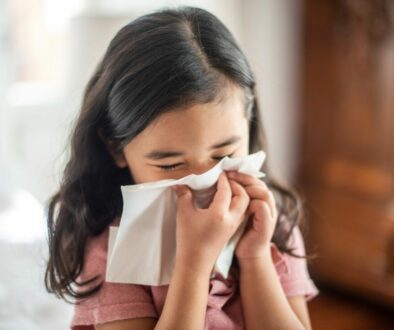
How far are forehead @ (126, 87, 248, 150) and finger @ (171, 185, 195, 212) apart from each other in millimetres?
67

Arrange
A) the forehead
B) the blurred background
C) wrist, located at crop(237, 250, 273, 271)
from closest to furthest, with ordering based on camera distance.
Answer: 1. the forehead
2. wrist, located at crop(237, 250, 273, 271)
3. the blurred background

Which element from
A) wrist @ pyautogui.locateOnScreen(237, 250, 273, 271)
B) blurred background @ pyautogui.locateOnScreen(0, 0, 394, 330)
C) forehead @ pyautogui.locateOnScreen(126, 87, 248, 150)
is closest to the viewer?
forehead @ pyautogui.locateOnScreen(126, 87, 248, 150)

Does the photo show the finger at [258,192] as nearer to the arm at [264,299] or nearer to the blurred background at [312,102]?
the arm at [264,299]

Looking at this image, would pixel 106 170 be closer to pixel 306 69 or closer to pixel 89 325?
pixel 89 325

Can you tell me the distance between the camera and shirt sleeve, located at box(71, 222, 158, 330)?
2.52 ft

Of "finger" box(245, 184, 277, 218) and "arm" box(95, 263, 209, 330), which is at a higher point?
"finger" box(245, 184, 277, 218)

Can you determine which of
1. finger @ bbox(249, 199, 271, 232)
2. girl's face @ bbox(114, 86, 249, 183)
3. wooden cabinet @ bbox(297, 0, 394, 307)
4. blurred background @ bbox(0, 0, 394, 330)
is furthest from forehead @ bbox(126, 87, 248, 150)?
wooden cabinet @ bbox(297, 0, 394, 307)

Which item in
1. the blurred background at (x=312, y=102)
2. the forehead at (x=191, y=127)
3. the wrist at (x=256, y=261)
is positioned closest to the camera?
the forehead at (x=191, y=127)

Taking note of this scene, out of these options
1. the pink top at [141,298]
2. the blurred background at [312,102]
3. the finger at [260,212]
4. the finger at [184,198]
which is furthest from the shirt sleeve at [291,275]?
the blurred background at [312,102]

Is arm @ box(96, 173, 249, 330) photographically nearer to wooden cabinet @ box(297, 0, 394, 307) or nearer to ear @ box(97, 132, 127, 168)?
ear @ box(97, 132, 127, 168)

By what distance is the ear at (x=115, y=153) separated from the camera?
2.72 feet

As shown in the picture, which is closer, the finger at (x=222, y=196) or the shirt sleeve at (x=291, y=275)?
the finger at (x=222, y=196)

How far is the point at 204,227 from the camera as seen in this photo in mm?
748

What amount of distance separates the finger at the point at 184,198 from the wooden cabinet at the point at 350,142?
1094mm
